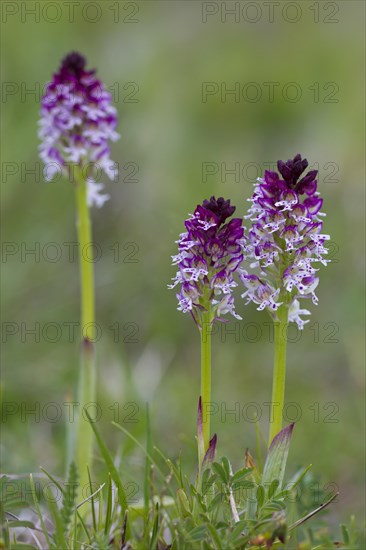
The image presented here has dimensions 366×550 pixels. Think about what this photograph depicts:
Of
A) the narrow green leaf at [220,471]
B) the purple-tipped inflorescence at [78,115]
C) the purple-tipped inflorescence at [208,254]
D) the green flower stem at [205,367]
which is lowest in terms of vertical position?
the narrow green leaf at [220,471]

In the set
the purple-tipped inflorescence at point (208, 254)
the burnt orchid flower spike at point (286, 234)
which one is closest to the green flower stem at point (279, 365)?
the burnt orchid flower spike at point (286, 234)

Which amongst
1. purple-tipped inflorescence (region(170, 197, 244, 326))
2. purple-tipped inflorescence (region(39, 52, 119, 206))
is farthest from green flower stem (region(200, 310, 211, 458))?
purple-tipped inflorescence (region(39, 52, 119, 206))

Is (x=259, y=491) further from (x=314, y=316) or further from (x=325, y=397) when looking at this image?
(x=314, y=316)

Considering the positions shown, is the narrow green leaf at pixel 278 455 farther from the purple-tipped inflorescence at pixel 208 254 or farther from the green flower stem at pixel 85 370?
the green flower stem at pixel 85 370

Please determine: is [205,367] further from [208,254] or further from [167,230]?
[167,230]

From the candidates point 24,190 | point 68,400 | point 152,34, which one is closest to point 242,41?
point 152,34

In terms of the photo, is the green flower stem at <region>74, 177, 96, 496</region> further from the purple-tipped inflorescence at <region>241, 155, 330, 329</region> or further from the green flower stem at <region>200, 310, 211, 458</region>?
the purple-tipped inflorescence at <region>241, 155, 330, 329</region>
